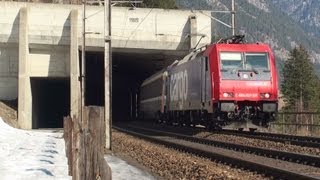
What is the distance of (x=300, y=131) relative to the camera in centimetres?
2981

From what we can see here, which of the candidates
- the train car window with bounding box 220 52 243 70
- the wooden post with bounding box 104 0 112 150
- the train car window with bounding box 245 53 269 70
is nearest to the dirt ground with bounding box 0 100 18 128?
the train car window with bounding box 220 52 243 70

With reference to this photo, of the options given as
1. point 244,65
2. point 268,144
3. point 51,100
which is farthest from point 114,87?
point 268,144

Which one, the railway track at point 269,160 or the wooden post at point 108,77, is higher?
the wooden post at point 108,77

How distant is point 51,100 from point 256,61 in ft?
157

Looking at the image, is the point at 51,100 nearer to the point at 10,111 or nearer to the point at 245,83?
the point at 10,111

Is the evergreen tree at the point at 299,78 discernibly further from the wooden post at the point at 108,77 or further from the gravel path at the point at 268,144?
the wooden post at the point at 108,77

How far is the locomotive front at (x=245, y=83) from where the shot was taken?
79.0ft

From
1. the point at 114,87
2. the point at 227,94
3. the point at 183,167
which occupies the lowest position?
the point at 183,167

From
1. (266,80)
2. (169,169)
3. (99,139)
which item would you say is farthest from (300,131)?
(99,139)

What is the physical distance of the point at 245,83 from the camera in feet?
79.6

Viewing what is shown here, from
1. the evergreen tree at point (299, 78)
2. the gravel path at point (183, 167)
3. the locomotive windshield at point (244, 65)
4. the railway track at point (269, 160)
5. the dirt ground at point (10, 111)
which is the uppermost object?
the evergreen tree at point (299, 78)

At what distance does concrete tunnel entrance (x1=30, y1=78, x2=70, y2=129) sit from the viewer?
56.8 metres

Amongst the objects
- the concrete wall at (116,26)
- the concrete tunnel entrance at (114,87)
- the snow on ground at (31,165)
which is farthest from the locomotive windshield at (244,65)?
the concrete tunnel entrance at (114,87)

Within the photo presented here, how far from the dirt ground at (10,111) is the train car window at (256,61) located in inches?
826
